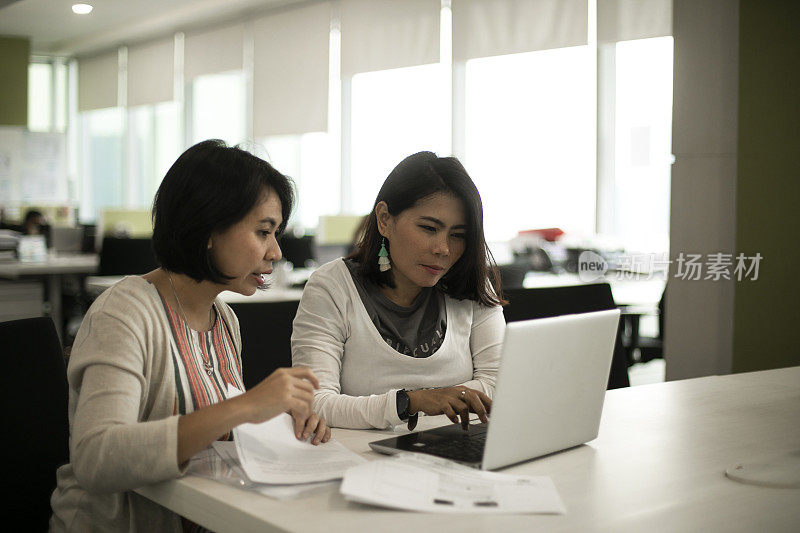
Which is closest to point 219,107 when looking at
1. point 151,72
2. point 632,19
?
point 151,72

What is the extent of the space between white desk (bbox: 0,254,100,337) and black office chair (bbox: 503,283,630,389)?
148 inches

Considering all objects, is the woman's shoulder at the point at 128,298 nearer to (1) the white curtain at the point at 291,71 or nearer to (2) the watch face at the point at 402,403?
(2) the watch face at the point at 402,403

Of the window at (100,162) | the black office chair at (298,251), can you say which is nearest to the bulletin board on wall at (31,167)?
the window at (100,162)

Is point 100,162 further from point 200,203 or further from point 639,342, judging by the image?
point 200,203

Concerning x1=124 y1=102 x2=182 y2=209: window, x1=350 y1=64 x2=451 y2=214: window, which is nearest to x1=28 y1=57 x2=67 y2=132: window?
x1=124 y1=102 x2=182 y2=209: window

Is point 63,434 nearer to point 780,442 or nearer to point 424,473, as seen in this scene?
point 424,473

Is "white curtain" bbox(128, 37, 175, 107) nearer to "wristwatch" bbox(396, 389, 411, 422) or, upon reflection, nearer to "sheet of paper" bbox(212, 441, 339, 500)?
"wristwatch" bbox(396, 389, 411, 422)

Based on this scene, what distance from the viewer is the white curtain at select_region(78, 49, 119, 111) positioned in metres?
10.2

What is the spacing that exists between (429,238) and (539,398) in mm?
691

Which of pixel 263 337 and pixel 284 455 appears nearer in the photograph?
pixel 284 455

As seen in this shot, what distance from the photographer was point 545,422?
4.09ft

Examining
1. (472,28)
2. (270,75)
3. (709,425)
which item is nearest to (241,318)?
(709,425)

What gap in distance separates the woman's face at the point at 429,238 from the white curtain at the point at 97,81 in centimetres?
920

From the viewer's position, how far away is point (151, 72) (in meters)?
9.49
